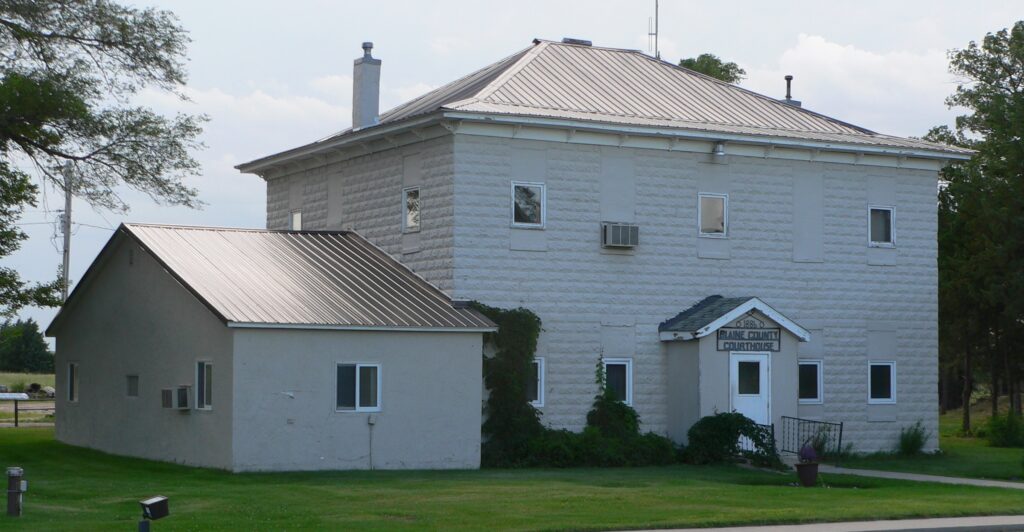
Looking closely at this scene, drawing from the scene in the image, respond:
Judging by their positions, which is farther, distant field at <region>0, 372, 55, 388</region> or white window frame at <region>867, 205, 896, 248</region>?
distant field at <region>0, 372, 55, 388</region>

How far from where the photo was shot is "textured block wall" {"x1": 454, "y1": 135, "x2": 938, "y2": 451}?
101 feet

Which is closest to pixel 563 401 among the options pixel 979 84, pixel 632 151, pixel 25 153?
pixel 632 151

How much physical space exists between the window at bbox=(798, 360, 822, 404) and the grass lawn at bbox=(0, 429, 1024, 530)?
576cm

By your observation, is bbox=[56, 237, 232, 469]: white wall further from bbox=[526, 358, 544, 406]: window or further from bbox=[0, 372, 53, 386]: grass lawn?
bbox=[0, 372, 53, 386]: grass lawn

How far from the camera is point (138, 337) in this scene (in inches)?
1224

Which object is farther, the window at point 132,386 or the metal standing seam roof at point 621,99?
the metal standing seam roof at point 621,99

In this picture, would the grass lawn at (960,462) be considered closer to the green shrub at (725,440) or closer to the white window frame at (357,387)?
the green shrub at (725,440)

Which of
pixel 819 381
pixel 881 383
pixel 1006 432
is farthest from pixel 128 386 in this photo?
pixel 1006 432

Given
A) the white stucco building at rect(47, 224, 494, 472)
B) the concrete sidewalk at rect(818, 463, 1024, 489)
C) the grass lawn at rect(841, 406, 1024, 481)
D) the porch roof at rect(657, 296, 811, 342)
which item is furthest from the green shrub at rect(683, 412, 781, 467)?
the white stucco building at rect(47, 224, 494, 472)

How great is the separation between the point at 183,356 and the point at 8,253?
24.2 ft

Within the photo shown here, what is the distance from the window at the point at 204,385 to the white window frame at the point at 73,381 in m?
7.59

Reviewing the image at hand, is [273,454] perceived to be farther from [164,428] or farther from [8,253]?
[8,253]

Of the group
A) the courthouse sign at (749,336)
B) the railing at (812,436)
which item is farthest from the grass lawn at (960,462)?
the courthouse sign at (749,336)

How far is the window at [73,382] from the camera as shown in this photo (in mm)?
34750
